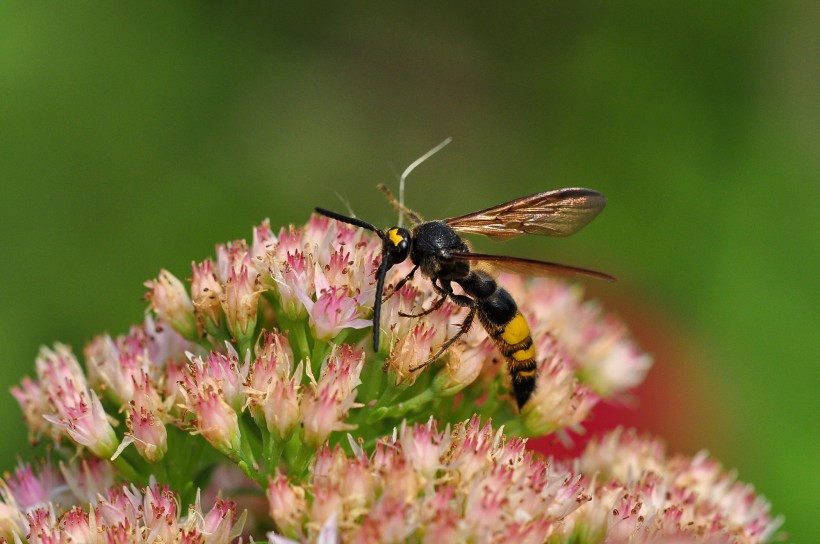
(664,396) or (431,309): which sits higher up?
(664,396)

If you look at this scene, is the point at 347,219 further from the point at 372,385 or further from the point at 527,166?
the point at 527,166

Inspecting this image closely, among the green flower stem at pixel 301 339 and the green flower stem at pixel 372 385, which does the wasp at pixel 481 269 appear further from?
the green flower stem at pixel 301 339

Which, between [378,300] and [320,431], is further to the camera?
[378,300]

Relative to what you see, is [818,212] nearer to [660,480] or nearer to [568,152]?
[568,152]

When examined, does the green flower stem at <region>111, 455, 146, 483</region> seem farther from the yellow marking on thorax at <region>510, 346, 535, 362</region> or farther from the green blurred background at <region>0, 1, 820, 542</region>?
the green blurred background at <region>0, 1, 820, 542</region>

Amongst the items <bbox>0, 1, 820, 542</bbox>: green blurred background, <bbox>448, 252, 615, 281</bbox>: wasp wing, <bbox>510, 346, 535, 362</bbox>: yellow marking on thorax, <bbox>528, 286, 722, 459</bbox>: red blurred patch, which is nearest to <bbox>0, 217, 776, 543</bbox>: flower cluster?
<bbox>510, 346, 535, 362</bbox>: yellow marking on thorax

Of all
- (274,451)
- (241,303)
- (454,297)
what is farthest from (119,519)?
(454,297)

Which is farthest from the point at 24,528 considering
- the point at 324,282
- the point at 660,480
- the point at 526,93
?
the point at 526,93
